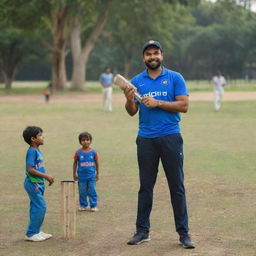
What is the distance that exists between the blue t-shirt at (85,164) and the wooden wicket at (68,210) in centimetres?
113

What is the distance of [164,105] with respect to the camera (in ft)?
20.9

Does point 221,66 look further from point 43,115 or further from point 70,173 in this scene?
point 70,173

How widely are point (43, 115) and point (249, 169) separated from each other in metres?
15.6

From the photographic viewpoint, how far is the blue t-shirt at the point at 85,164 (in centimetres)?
816

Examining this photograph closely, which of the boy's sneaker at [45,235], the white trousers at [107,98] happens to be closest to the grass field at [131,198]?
the boy's sneaker at [45,235]

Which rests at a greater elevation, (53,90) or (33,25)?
(33,25)

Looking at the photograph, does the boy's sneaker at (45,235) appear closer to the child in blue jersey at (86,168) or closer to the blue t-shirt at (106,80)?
the child in blue jersey at (86,168)

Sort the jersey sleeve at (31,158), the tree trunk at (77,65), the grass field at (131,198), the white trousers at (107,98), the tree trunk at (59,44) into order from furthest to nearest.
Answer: the tree trunk at (77,65), the tree trunk at (59,44), the white trousers at (107,98), the jersey sleeve at (31,158), the grass field at (131,198)

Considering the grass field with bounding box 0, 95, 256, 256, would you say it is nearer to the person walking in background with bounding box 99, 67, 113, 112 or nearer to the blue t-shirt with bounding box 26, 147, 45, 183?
the blue t-shirt with bounding box 26, 147, 45, 183

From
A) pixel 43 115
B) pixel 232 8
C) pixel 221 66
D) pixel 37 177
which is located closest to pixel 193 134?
pixel 43 115

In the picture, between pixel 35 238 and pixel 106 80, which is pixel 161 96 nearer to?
pixel 35 238

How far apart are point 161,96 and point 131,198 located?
9.84 feet

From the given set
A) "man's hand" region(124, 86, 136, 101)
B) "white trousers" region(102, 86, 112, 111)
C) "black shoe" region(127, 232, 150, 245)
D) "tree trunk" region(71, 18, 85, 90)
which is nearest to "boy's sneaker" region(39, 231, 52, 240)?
"black shoe" region(127, 232, 150, 245)

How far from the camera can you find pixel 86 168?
26.8ft
